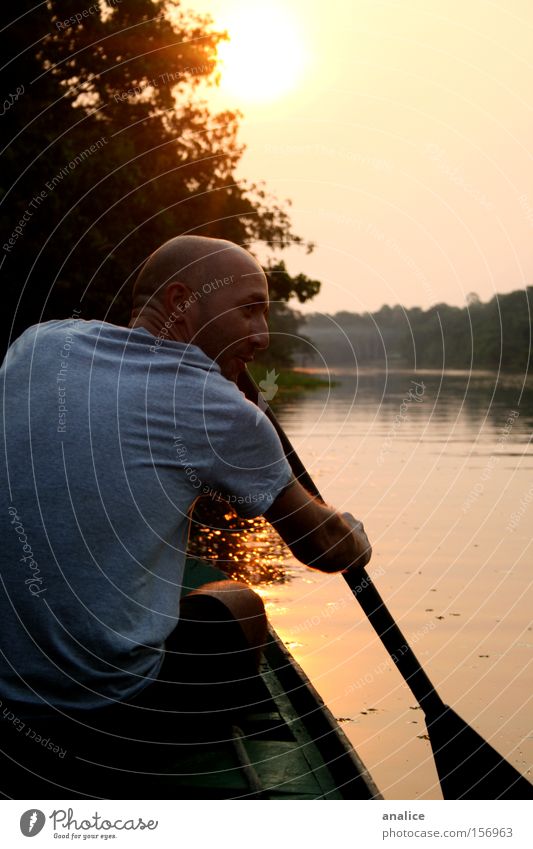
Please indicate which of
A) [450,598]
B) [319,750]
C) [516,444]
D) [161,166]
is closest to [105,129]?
[161,166]

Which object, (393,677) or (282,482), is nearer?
(282,482)

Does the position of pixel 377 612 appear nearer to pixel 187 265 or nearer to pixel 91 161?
pixel 187 265

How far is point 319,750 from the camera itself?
421cm

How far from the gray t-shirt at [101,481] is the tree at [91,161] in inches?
506

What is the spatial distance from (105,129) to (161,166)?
365cm

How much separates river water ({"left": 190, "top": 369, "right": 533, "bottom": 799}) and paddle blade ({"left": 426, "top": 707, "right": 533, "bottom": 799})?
2.51 feet

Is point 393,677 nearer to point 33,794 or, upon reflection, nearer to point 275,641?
point 275,641

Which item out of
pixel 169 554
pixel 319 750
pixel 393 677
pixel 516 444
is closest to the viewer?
pixel 169 554

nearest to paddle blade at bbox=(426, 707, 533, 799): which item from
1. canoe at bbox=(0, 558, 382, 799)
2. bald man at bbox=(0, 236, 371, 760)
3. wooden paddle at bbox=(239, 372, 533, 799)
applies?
wooden paddle at bbox=(239, 372, 533, 799)

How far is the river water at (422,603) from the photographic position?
611 cm

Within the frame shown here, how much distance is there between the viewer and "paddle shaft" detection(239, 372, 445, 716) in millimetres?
3877

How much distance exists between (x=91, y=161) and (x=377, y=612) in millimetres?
19662

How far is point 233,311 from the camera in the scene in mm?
3197

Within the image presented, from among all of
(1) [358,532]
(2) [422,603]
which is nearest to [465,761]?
(1) [358,532]
